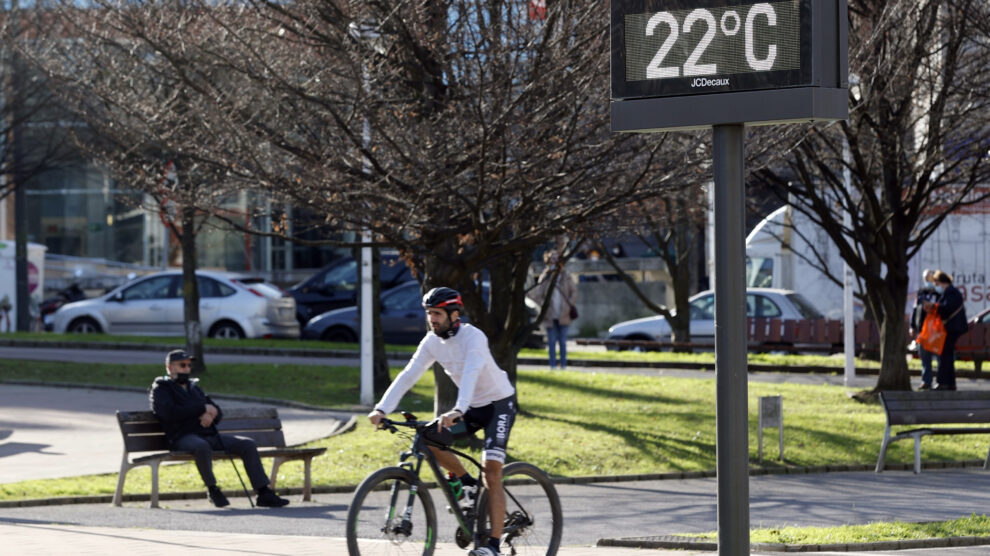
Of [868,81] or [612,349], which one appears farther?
[612,349]

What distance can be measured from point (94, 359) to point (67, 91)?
6.24 m

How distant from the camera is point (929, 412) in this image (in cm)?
1338

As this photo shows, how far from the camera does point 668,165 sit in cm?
1298

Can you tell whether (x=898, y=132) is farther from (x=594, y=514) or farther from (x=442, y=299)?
(x=442, y=299)

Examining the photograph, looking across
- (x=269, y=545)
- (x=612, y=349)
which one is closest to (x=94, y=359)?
(x=612, y=349)

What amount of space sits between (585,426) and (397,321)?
44.3 ft

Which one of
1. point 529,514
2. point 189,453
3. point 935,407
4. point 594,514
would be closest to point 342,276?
point 935,407

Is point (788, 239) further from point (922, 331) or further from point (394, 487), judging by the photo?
point (394, 487)

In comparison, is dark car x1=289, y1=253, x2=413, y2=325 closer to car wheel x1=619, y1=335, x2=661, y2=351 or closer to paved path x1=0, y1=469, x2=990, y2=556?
car wheel x1=619, y1=335, x2=661, y2=351

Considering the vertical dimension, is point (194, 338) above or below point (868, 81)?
below

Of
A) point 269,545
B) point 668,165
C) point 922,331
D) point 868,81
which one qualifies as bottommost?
point 269,545

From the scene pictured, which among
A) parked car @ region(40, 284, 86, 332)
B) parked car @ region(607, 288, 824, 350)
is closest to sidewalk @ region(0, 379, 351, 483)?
parked car @ region(607, 288, 824, 350)

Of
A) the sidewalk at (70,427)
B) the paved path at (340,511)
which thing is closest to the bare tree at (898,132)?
the paved path at (340,511)

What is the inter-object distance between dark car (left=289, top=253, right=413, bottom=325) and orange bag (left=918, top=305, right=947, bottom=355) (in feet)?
48.3
